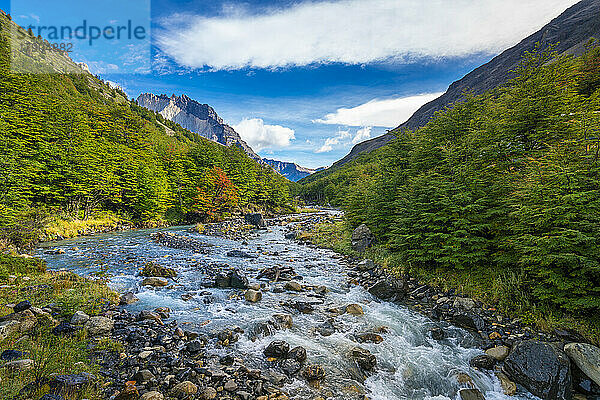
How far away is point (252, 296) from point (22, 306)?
8091mm

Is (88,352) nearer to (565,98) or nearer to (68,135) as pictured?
(565,98)

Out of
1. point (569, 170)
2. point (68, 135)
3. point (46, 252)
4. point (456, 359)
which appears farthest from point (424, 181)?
point (68, 135)

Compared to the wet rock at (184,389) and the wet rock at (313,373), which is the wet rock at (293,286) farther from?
the wet rock at (184,389)

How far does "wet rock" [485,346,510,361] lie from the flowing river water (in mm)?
445

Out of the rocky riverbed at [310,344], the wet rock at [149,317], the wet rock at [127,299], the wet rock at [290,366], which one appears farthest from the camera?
the wet rock at [127,299]

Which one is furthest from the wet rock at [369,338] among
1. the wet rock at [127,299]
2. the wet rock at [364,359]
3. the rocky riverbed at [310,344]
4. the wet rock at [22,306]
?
the wet rock at [22,306]

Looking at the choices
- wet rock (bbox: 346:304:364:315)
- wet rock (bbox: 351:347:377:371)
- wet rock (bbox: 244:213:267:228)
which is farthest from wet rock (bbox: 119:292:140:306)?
wet rock (bbox: 244:213:267:228)

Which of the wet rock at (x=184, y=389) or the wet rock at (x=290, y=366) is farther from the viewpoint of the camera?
the wet rock at (x=290, y=366)

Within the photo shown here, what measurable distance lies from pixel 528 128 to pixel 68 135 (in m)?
43.8

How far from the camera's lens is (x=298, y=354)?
7.63m

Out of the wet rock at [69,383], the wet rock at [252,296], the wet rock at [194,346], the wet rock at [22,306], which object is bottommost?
the wet rock at [252,296]

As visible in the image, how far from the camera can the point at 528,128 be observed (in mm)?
13070

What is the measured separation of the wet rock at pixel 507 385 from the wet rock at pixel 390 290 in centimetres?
547

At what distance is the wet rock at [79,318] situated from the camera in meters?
7.95
